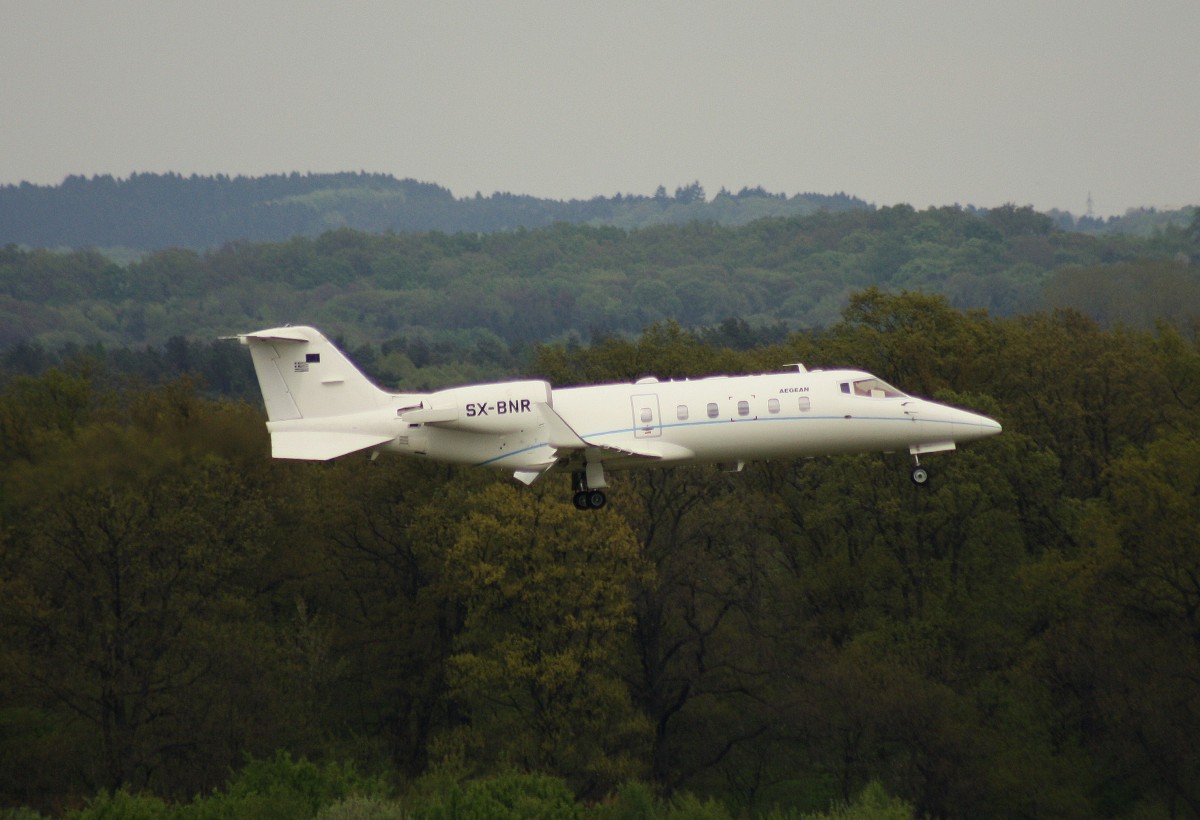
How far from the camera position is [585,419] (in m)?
38.9

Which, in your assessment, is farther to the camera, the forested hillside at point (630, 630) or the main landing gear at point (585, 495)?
the forested hillside at point (630, 630)

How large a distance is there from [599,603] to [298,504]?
13335 millimetres

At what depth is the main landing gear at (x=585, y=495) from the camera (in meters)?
39.4

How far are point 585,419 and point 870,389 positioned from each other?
6860 millimetres

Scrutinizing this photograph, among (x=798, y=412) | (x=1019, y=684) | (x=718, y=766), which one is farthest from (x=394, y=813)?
(x=1019, y=684)

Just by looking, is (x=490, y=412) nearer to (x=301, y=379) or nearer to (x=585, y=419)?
(x=585, y=419)

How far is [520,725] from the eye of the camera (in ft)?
195

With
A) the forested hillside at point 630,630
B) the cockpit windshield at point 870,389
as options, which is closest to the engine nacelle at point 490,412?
the cockpit windshield at point 870,389

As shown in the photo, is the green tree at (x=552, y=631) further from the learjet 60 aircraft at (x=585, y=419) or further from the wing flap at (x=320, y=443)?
the wing flap at (x=320, y=443)

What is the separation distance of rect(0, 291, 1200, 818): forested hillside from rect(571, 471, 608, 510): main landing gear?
1451 cm

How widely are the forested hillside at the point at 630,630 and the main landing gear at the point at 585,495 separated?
14509mm

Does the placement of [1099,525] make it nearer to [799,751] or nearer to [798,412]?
[799,751]

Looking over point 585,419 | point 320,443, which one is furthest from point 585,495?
point 320,443

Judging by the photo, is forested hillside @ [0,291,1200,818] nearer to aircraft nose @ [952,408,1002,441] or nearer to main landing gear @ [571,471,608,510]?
main landing gear @ [571,471,608,510]
